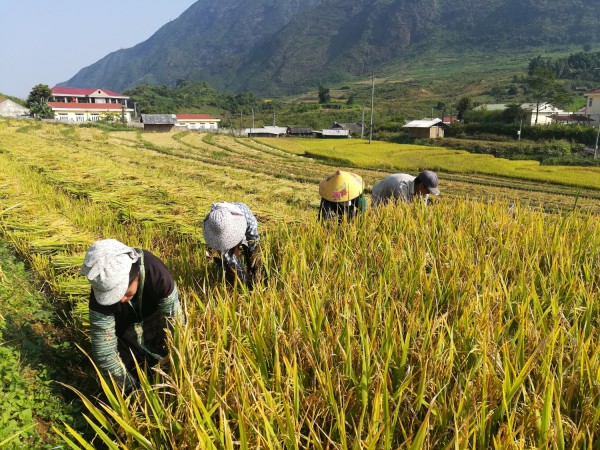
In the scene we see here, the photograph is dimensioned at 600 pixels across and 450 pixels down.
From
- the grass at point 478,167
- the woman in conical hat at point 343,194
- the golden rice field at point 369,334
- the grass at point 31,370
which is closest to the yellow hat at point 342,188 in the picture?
the woman in conical hat at point 343,194

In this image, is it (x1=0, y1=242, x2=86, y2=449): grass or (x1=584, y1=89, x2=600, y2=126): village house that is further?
(x1=584, y1=89, x2=600, y2=126): village house

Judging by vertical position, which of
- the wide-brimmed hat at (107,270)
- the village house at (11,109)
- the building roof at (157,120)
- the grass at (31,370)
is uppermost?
the village house at (11,109)

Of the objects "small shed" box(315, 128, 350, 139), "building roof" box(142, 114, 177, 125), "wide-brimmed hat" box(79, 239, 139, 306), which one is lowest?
"wide-brimmed hat" box(79, 239, 139, 306)

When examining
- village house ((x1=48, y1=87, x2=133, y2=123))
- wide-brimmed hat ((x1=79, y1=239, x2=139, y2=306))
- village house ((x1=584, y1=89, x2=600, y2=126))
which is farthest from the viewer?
village house ((x1=48, y1=87, x2=133, y2=123))

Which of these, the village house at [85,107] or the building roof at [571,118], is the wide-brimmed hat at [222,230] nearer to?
the building roof at [571,118]

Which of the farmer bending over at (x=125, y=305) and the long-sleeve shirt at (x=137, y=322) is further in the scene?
the long-sleeve shirt at (x=137, y=322)

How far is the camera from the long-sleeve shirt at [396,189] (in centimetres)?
456

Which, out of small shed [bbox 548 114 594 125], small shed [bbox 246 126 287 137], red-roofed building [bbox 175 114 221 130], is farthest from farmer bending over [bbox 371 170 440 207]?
red-roofed building [bbox 175 114 221 130]

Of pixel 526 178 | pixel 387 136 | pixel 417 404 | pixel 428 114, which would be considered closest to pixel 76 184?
pixel 417 404

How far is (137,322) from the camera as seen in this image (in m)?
2.21

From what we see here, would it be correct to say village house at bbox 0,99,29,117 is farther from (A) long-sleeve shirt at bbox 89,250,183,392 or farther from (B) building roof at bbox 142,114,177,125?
(A) long-sleeve shirt at bbox 89,250,183,392

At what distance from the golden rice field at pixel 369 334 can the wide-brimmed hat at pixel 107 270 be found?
12.9 inches

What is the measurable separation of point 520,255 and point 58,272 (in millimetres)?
3409

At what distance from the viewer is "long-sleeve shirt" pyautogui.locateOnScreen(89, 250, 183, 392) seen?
1973 mm
